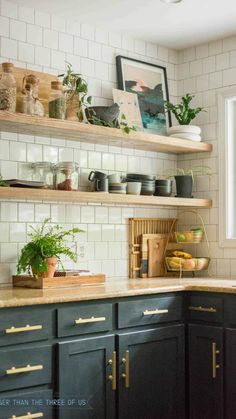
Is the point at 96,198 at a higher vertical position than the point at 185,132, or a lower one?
lower

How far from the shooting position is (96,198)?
4.34 meters

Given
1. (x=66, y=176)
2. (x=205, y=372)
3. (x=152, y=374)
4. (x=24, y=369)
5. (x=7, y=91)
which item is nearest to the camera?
(x=24, y=369)

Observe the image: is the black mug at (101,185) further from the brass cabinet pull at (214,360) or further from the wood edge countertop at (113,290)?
the brass cabinet pull at (214,360)

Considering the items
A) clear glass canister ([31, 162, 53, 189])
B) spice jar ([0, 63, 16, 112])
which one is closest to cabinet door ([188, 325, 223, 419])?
clear glass canister ([31, 162, 53, 189])

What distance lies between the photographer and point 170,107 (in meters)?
5.05

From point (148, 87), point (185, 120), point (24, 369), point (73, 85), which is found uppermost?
point (148, 87)

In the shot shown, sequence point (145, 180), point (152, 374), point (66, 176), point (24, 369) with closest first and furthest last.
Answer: point (24, 369), point (152, 374), point (66, 176), point (145, 180)

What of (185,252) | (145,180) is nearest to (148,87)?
(145,180)

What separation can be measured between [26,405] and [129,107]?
2347mm

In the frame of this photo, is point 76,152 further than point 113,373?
Yes

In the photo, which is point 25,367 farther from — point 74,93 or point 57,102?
point 74,93

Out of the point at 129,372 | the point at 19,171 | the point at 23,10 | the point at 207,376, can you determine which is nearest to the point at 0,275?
the point at 19,171

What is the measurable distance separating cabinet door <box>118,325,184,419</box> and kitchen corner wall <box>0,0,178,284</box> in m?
0.83

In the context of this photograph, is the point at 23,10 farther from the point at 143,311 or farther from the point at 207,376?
the point at 207,376
